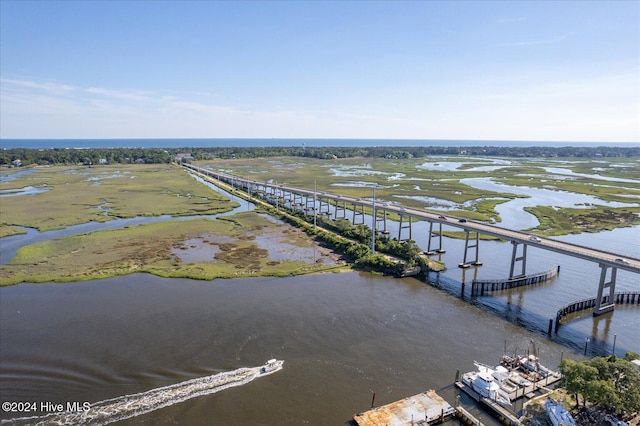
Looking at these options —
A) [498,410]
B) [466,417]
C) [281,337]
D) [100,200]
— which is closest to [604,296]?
[498,410]

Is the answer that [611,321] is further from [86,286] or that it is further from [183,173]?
[183,173]

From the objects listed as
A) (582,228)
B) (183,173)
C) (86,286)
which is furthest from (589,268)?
(183,173)

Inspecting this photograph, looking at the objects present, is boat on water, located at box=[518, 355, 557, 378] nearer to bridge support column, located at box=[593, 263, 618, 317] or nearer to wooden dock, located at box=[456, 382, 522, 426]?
wooden dock, located at box=[456, 382, 522, 426]

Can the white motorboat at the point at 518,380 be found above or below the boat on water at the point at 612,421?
below

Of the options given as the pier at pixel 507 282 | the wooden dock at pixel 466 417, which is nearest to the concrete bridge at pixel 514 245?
the pier at pixel 507 282

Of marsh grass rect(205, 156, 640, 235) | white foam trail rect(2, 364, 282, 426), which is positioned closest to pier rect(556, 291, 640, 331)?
marsh grass rect(205, 156, 640, 235)

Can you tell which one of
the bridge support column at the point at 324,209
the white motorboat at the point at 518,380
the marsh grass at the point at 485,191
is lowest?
the white motorboat at the point at 518,380

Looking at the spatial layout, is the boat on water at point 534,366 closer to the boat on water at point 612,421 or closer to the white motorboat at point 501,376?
the white motorboat at point 501,376
